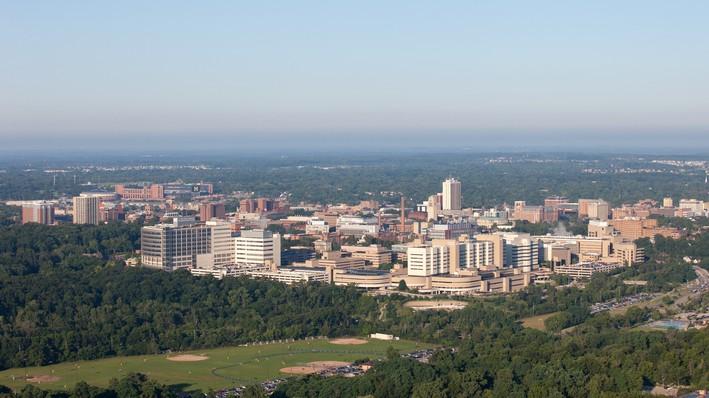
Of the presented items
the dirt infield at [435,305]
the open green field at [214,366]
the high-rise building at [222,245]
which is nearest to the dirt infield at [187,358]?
the open green field at [214,366]

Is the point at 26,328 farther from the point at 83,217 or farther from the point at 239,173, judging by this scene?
the point at 239,173

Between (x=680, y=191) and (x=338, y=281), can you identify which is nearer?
(x=338, y=281)

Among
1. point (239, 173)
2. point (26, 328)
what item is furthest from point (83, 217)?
point (239, 173)

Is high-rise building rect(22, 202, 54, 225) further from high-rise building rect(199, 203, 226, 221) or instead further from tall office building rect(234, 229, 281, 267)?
tall office building rect(234, 229, 281, 267)

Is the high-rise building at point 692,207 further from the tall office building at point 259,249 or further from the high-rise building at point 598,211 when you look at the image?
the tall office building at point 259,249

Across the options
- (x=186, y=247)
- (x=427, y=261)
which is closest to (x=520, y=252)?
(x=427, y=261)

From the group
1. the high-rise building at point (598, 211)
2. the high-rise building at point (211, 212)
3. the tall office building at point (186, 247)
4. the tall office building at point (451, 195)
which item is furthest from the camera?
the tall office building at point (451, 195)
